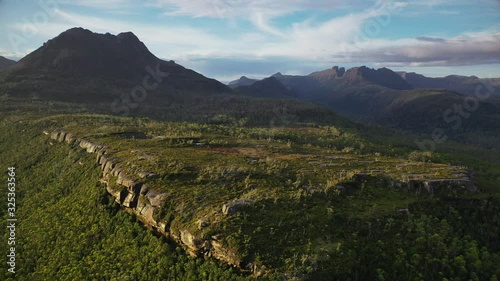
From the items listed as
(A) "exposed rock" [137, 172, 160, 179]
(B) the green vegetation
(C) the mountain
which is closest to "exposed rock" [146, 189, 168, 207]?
(B) the green vegetation

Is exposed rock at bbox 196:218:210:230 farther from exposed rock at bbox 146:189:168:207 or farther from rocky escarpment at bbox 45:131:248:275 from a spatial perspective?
exposed rock at bbox 146:189:168:207

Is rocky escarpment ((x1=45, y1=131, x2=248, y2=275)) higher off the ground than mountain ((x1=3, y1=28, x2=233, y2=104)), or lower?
lower

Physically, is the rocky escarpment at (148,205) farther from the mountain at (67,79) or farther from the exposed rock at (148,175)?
the mountain at (67,79)

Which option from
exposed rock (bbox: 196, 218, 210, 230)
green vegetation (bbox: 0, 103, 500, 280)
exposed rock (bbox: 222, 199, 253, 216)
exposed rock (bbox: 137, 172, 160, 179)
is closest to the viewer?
green vegetation (bbox: 0, 103, 500, 280)

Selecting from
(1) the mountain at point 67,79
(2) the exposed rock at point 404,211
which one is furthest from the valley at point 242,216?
(1) the mountain at point 67,79

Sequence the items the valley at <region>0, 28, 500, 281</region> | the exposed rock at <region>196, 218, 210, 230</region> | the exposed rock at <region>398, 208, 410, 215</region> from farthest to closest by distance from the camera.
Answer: the exposed rock at <region>398, 208, 410, 215</region>
the exposed rock at <region>196, 218, 210, 230</region>
the valley at <region>0, 28, 500, 281</region>

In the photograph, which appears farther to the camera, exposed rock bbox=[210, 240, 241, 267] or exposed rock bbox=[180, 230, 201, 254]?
exposed rock bbox=[180, 230, 201, 254]

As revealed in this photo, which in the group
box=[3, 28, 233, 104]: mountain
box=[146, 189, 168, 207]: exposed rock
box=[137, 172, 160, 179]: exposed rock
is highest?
box=[3, 28, 233, 104]: mountain
